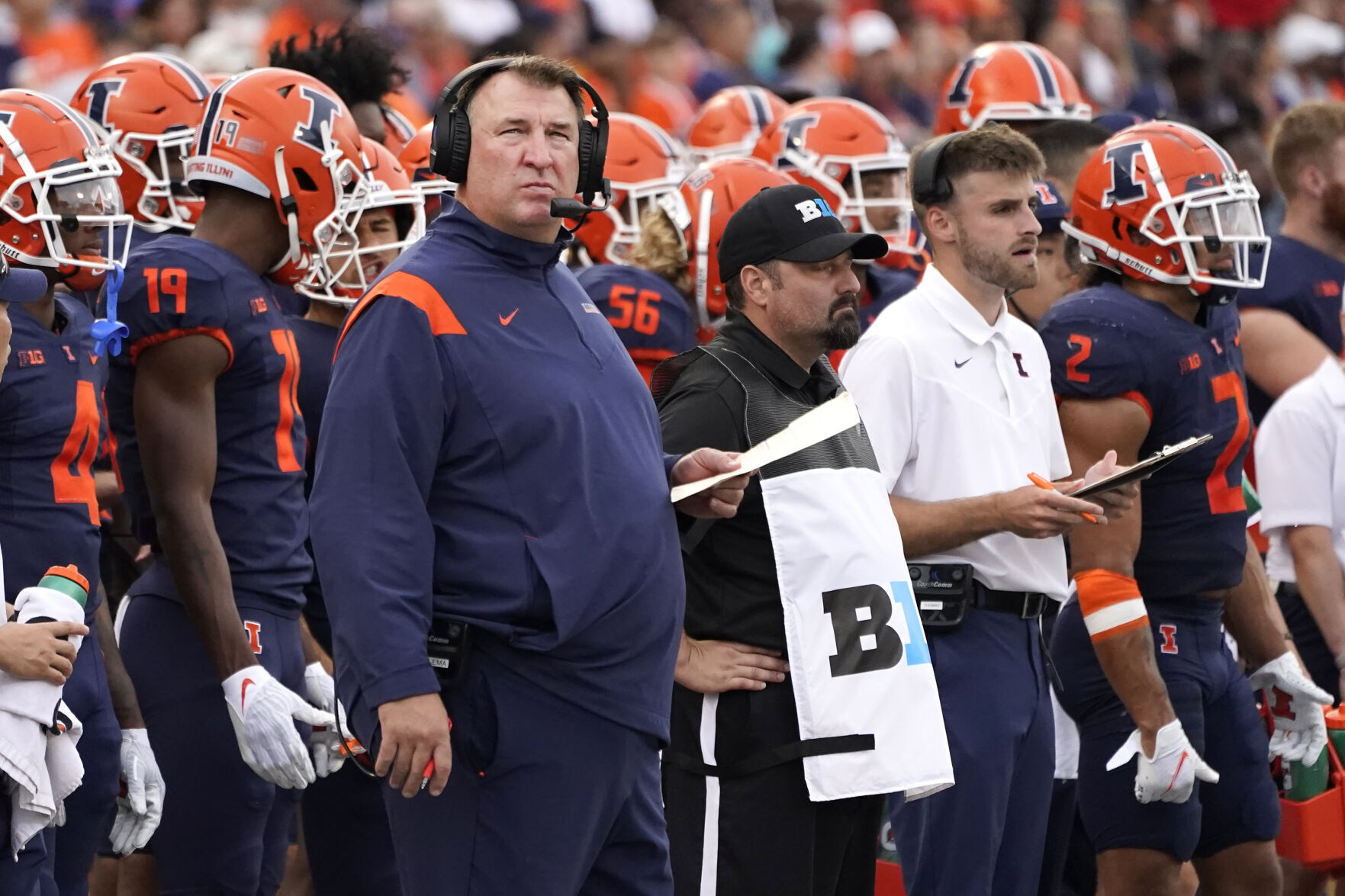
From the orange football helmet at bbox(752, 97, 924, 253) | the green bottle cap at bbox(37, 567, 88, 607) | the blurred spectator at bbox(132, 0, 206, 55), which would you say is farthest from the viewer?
the blurred spectator at bbox(132, 0, 206, 55)

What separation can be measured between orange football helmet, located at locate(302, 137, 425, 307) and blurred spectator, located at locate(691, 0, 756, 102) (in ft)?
26.5

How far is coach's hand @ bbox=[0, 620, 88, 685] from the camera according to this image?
3.73m

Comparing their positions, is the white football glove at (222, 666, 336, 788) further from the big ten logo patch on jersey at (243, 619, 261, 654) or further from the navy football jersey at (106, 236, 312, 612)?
the navy football jersey at (106, 236, 312, 612)

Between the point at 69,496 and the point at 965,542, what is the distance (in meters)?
2.02

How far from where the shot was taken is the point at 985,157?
486 centimetres

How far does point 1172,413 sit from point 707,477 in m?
2.01

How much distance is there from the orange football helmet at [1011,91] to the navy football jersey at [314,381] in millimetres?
3468

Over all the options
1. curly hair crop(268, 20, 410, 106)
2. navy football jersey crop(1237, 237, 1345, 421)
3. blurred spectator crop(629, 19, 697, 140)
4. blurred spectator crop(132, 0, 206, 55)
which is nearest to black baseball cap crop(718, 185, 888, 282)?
curly hair crop(268, 20, 410, 106)

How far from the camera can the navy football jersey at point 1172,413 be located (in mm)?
5062

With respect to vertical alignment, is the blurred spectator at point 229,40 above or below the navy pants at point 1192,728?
above

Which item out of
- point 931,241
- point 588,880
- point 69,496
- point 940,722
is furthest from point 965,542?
point 69,496

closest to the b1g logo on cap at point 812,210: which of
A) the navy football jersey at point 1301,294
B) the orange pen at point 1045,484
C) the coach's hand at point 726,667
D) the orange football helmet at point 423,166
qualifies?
the orange pen at point 1045,484

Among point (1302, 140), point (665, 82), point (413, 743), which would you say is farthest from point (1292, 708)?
point (665, 82)

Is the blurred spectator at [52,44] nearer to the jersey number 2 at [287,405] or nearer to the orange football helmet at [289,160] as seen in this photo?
the orange football helmet at [289,160]
